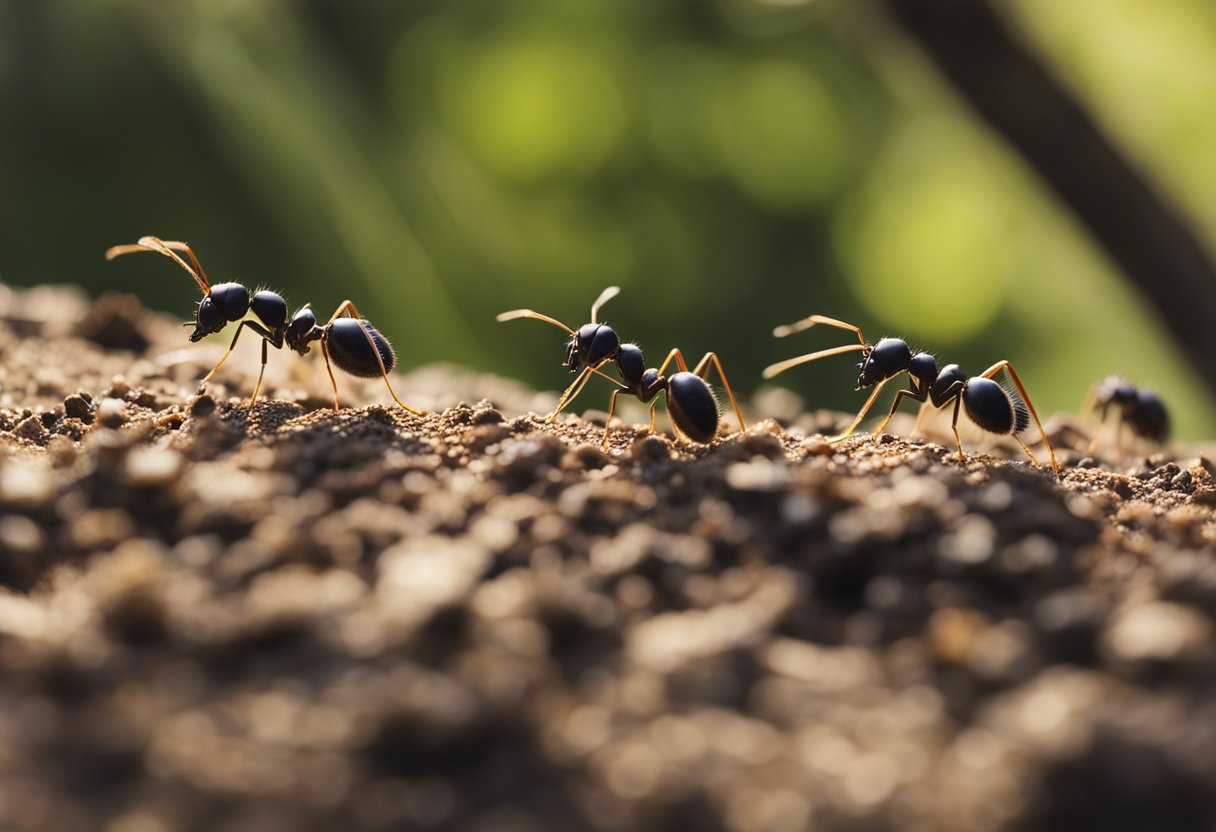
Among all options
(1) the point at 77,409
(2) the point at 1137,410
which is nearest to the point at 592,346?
(1) the point at 77,409

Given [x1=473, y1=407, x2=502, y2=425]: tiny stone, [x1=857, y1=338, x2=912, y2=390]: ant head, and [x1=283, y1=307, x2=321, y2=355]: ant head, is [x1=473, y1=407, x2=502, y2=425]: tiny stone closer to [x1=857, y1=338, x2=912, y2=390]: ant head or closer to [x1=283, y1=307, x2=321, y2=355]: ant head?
[x1=283, y1=307, x2=321, y2=355]: ant head

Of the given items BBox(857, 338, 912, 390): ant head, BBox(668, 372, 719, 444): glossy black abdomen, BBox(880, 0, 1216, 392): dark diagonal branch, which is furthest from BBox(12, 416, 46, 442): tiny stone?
BBox(880, 0, 1216, 392): dark diagonal branch

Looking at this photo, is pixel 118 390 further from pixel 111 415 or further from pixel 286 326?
pixel 286 326

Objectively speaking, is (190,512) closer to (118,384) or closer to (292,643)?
(292,643)

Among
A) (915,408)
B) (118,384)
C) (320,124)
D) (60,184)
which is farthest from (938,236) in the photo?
(118,384)

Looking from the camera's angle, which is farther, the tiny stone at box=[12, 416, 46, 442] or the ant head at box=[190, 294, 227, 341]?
the ant head at box=[190, 294, 227, 341]

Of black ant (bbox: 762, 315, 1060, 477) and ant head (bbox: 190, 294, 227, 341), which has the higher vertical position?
black ant (bbox: 762, 315, 1060, 477)
